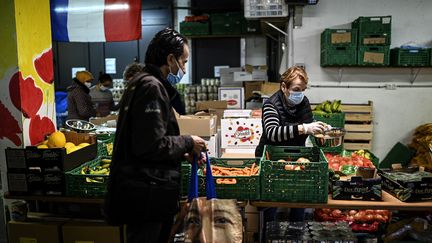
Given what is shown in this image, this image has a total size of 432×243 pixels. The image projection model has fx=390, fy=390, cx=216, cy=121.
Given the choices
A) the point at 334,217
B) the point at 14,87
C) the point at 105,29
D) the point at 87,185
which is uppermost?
the point at 105,29

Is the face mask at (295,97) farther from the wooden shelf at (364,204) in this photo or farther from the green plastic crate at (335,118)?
the green plastic crate at (335,118)

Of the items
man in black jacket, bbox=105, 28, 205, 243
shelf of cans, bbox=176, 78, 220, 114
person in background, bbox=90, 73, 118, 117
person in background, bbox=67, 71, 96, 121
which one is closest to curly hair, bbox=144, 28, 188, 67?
man in black jacket, bbox=105, 28, 205, 243

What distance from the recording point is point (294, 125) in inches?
107

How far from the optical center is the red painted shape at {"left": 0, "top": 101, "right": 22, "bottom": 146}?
2.85 m

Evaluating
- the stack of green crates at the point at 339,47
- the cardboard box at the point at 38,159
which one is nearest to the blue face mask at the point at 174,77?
the cardboard box at the point at 38,159

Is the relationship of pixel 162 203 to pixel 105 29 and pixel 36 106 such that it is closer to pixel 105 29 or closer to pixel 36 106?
pixel 36 106

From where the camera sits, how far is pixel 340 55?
499 cm

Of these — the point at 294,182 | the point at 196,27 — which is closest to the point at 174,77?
the point at 294,182

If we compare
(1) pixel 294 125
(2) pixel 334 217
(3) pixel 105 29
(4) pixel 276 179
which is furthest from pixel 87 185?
(3) pixel 105 29

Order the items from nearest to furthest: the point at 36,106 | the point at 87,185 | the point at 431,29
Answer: the point at 87,185 → the point at 36,106 → the point at 431,29

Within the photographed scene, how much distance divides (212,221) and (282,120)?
1.17 meters

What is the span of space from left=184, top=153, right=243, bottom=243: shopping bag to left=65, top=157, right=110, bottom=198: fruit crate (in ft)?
2.25

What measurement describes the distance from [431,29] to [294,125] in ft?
11.7

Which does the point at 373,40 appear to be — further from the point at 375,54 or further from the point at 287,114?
the point at 287,114
